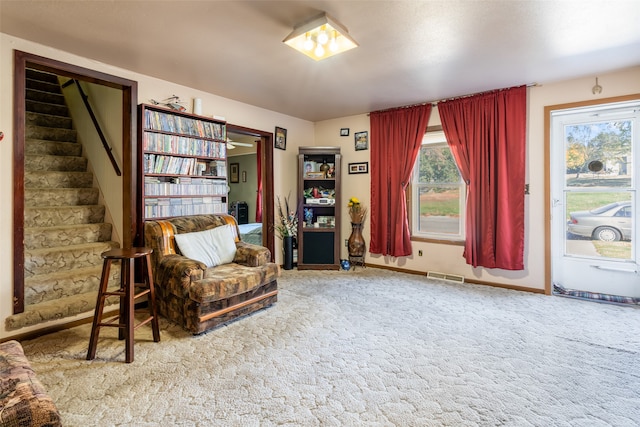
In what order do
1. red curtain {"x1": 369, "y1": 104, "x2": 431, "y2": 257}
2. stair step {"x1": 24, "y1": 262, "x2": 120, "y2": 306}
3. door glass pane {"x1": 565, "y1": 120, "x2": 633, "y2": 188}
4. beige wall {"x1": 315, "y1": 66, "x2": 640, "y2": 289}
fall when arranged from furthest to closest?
1. red curtain {"x1": 369, "y1": 104, "x2": 431, "y2": 257}
2. door glass pane {"x1": 565, "y1": 120, "x2": 633, "y2": 188}
3. beige wall {"x1": 315, "y1": 66, "x2": 640, "y2": 289}
4. stair step {"x1": 24, "y1": 262, "x2": 120, "y2": 306}

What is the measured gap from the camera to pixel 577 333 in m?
2.59

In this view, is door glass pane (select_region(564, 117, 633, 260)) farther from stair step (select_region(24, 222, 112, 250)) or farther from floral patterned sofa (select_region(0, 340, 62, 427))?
stair step (select_region(24, 222, 112, 250))

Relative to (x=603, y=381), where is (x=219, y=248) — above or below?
above

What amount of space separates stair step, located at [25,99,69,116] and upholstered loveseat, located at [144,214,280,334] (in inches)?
101

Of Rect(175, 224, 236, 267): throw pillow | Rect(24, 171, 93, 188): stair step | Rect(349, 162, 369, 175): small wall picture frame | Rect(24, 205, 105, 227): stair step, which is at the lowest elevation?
Rect(175, 224, 236, 267): throw pillow

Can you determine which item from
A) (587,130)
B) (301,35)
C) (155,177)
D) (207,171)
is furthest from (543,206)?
(155,177)

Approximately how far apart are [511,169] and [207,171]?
360cm

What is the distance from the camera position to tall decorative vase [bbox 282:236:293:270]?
4723 mm

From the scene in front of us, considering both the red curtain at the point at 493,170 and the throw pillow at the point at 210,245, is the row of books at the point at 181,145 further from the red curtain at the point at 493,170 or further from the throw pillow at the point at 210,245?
the red curtain at the point at 493,170

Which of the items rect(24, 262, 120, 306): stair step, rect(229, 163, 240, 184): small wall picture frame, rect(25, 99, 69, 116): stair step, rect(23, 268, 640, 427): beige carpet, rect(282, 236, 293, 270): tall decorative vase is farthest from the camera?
rect(229, 163, 240, 184): small wall picture frame

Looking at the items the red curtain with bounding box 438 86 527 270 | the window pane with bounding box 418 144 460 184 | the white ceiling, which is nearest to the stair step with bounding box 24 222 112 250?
the white ceiling

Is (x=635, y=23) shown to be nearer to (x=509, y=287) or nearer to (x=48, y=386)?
(x=509, y=287)

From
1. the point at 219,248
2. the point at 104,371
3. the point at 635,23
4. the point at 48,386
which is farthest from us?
the point at 219,248

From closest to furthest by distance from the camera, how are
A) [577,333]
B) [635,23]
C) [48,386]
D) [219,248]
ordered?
1. [48,386]
2. [635,23]
3. [577,333]
4. [219,248]
